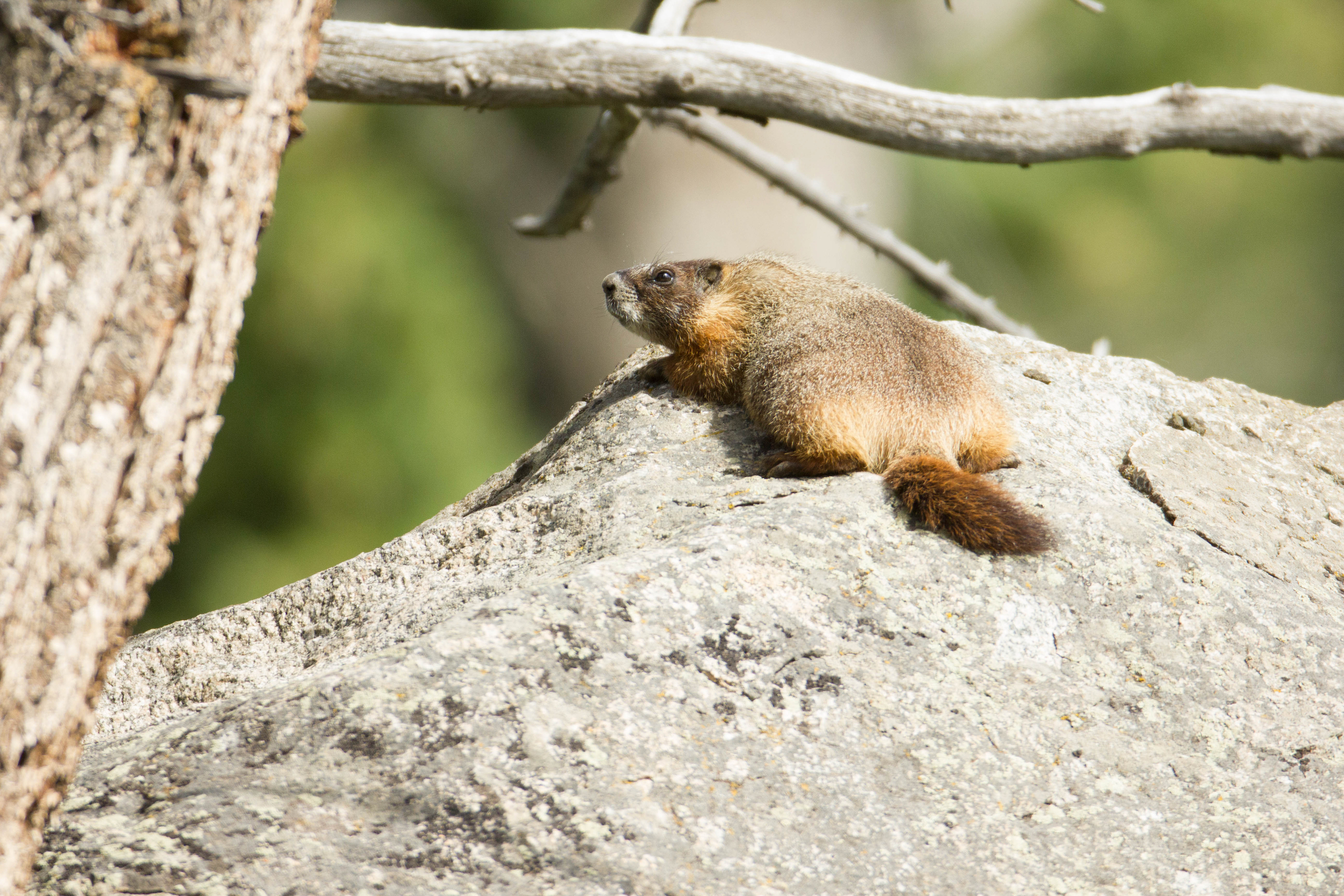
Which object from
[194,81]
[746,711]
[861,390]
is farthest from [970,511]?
[194,81]

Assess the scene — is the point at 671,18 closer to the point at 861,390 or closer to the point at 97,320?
the point at 861,390

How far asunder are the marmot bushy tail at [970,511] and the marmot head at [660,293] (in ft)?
4.52

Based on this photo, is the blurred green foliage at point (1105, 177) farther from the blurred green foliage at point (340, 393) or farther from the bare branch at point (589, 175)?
the bare branch at point (589, 175)

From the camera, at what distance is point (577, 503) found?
10.5ft

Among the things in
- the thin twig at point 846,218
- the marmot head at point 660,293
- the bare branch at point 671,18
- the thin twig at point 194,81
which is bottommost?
the marmot head at point 660,293

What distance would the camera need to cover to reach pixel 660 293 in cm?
428

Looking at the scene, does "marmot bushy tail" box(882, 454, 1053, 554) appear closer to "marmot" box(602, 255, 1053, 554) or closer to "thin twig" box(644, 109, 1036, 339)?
"marmot" box(602, 255, 1053, 554)

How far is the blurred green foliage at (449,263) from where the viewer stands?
10.7 m

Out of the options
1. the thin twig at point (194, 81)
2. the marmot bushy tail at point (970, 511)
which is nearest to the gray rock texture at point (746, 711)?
the marmot bushy tail at point (970, 511)

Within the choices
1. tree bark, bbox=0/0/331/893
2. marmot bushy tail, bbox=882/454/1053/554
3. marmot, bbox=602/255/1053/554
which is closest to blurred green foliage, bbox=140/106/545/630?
marmot, bbox=602/255/1053/554

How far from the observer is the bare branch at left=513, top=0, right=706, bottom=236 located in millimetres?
4770

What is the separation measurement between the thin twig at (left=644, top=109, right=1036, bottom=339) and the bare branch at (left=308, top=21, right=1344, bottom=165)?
0.87 metres

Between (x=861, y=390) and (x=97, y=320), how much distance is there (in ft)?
7.05

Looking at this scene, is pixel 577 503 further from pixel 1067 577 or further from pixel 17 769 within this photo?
pixel 17 769
